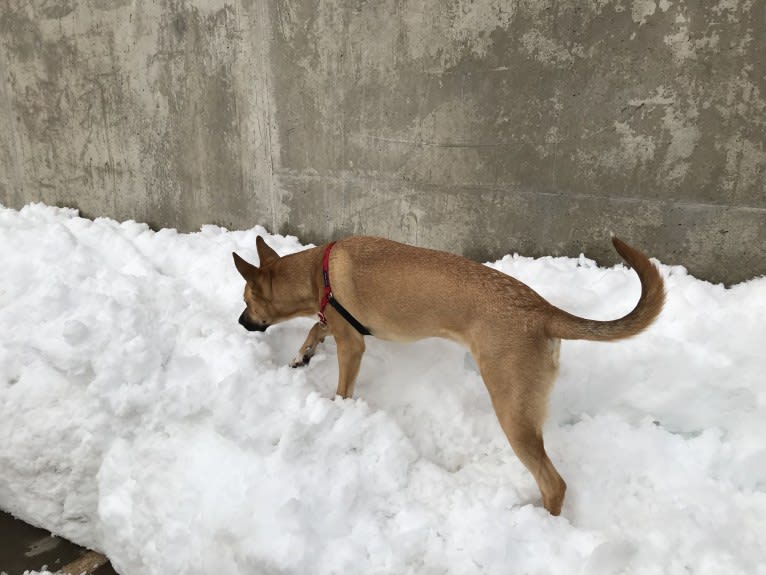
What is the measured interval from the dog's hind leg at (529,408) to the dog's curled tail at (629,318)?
0.17 m

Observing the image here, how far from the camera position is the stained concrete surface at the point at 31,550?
2.70 metres

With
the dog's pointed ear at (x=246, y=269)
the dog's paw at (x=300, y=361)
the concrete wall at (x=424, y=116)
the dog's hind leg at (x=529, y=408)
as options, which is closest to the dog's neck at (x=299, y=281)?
the dog's pointed ear at (x=246, y=269)

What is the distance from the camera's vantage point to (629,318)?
2359 mm

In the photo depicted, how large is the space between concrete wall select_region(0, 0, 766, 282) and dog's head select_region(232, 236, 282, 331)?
1.14 metres

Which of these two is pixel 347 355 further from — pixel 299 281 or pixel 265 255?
pixel 265 255

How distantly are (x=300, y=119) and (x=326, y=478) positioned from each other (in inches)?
117

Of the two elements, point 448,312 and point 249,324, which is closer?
point 448,312

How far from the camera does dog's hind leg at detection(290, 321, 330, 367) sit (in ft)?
11.3

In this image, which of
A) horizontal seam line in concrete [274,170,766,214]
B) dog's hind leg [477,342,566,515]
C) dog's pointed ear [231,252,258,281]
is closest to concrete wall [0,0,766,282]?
horizontal seam line in concrete [274,170,766,214]

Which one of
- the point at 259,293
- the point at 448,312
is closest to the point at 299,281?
the point at 259,293

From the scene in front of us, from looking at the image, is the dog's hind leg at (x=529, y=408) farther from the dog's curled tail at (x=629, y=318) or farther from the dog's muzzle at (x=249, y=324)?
the dog's muzzle at (x=249, y=324)

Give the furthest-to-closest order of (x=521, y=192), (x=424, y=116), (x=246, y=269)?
(x=424, y=116) < (x=521, y=192) < (x=246, y=269)

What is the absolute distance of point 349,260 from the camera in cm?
312

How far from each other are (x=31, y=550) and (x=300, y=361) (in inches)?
71.0
